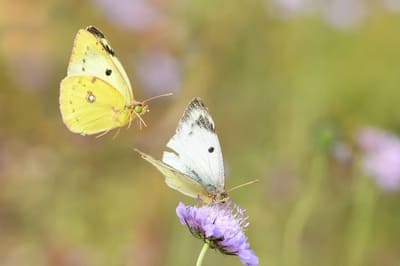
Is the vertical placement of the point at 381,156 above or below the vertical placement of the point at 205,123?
above

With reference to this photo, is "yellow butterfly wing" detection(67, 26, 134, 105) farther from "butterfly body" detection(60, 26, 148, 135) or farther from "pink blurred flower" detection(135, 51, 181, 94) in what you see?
"pink blurred flower" detection(135, 51, 181, 94)

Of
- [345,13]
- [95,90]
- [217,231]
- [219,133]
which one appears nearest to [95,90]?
[95,90]

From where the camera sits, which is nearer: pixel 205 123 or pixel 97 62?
pixel 205 123

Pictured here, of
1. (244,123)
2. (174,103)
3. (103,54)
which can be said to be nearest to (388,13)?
(244,123)

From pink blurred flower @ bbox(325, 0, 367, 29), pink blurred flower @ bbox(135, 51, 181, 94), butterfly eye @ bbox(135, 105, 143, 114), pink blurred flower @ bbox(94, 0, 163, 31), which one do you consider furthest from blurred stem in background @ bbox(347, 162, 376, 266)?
pink blurred flower @ bbox(94, 0, 163, 31)

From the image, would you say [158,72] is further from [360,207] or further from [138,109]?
[138,109]
